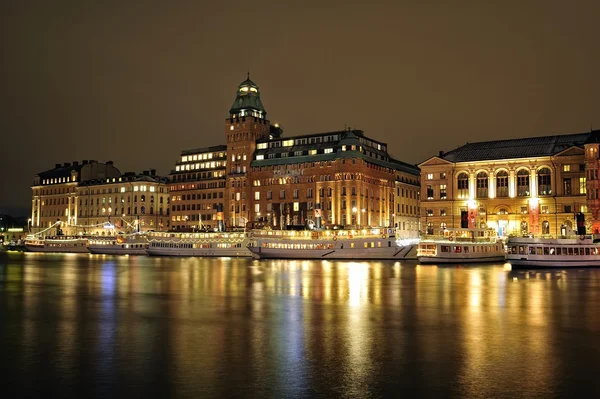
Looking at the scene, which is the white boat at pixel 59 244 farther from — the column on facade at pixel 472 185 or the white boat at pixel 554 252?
the white boat at pixel 554 252

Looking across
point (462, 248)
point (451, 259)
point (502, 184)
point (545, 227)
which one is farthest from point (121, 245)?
point (545, 227)

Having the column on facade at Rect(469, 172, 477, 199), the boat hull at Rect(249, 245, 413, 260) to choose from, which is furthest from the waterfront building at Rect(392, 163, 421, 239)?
the boat hull at Rect(249, 245, 413, 260)

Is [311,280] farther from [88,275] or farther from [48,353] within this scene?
[48,353]

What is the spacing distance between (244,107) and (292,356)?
164008 millimetres

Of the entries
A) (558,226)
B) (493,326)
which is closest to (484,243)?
(558,226)

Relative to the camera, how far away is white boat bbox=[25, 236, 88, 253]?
175625 mm

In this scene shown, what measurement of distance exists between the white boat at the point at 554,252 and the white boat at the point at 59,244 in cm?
12628

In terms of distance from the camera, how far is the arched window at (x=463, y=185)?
453 feet

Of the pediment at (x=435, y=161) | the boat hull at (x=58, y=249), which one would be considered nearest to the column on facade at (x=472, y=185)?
the pediment at (x=435, y=161)

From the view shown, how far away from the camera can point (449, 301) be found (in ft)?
158

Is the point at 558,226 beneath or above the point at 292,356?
above

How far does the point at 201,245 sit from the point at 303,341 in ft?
368

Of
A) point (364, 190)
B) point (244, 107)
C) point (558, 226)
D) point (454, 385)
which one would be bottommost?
point (454, 385)

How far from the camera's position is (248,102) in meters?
188
